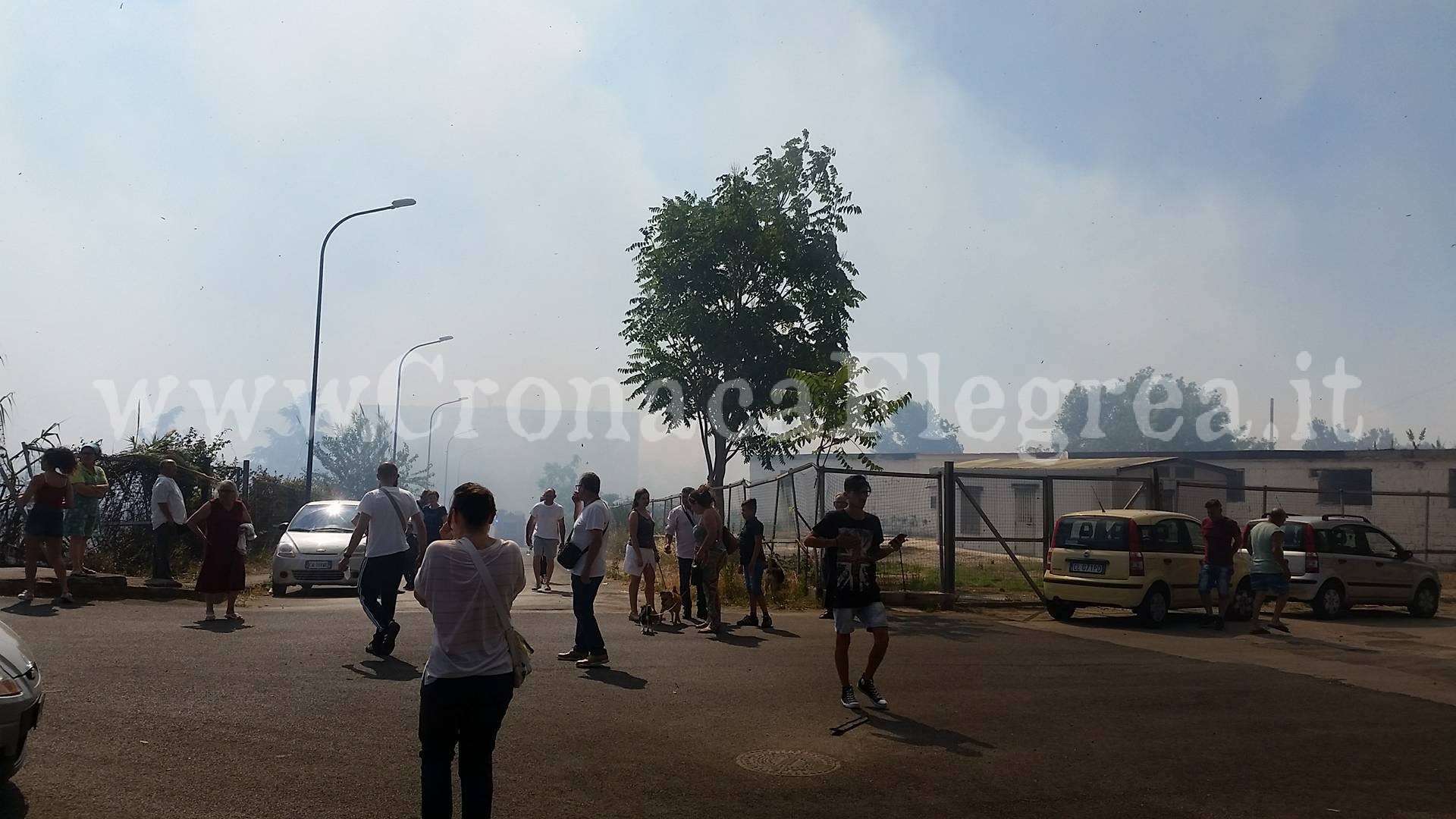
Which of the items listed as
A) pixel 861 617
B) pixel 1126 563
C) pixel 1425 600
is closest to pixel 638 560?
pixel 861 617

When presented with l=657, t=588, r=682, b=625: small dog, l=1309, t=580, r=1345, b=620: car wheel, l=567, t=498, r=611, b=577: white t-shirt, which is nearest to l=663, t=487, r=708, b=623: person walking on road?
l=657, t=588, r=682, b=625: small dog

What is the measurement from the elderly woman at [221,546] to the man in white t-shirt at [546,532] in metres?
6.93

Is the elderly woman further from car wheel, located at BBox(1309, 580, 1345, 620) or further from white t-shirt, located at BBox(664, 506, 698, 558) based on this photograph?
car wheel, located at BBox(1309, 580, 1345, 620)

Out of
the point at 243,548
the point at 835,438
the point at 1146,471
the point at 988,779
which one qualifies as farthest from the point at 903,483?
the point at 1146,471

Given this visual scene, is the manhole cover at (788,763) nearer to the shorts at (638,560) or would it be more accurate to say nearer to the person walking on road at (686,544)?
the shorts at (638,560)

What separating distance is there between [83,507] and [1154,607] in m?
14.2

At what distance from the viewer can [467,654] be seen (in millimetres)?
4648

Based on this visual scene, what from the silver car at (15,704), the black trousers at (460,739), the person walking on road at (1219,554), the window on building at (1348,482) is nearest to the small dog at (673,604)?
the person walking on road at (1219,554)

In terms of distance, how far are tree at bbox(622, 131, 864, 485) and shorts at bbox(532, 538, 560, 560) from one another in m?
7.34

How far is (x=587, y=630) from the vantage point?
32.7 feet

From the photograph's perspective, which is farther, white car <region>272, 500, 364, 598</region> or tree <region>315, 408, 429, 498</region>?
tree <region>315, 408, 429, 498</region>

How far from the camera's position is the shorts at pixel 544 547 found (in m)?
19.3

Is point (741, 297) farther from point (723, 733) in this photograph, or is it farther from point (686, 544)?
point (723, 733)

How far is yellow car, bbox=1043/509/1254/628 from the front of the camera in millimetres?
15586
